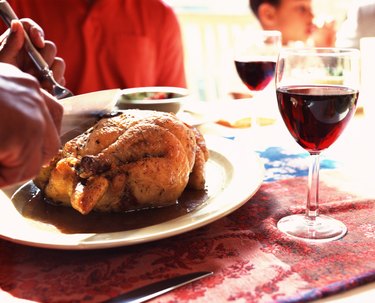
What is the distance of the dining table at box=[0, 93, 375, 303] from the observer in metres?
0.56

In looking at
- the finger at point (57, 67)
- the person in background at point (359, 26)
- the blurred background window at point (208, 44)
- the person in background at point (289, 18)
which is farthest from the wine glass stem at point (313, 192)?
the blurred background window at point (208, 44)

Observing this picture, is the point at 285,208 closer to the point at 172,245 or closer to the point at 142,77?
the point at 172,245

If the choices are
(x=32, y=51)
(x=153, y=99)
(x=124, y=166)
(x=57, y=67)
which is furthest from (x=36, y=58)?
(x=124, y=166)

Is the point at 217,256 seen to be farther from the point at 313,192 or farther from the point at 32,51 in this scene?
the point at 32,51

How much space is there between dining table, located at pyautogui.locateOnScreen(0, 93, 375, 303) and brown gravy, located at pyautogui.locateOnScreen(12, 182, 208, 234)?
0.05 feet

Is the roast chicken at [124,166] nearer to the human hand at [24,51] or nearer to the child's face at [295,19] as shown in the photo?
the human hand at [24,51]

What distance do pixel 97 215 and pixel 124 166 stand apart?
93 millimetres

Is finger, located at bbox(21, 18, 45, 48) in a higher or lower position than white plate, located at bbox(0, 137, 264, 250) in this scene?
higher

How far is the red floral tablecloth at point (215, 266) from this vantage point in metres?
0.56

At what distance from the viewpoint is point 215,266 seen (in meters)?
0.62

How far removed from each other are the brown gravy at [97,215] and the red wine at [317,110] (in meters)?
0.21

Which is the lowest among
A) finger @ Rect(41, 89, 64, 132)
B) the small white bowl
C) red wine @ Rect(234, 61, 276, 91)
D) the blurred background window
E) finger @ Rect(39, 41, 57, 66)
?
the blurred background window

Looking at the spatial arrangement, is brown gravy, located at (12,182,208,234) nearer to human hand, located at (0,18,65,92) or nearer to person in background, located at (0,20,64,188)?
person in background, located at (0,20,64,188)

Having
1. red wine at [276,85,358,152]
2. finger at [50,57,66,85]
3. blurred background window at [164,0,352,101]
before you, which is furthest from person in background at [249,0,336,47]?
red wine at [276,85,358,152]
